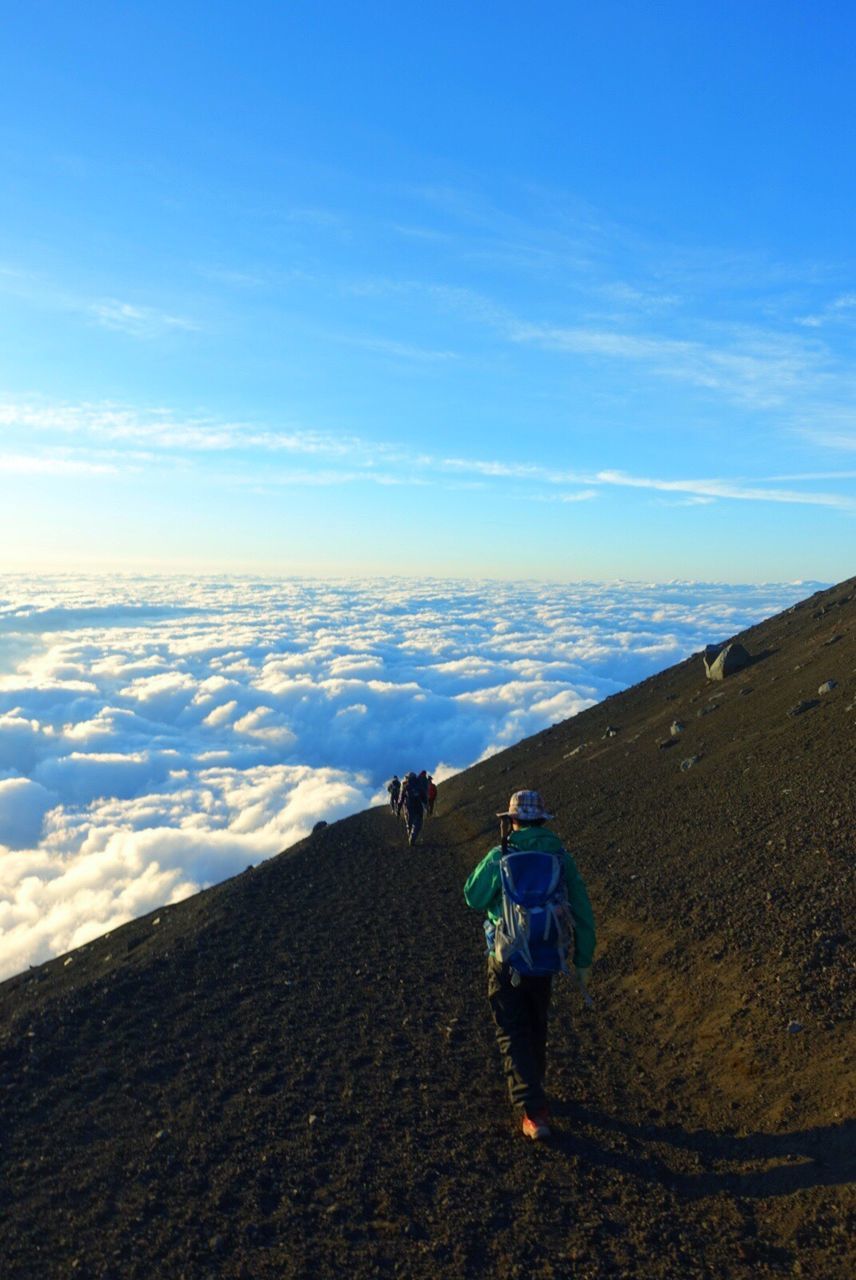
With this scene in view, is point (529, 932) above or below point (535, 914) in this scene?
below

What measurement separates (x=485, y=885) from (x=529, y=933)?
0.49 metres

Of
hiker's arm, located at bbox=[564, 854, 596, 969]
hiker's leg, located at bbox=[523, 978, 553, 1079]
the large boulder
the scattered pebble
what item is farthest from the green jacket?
the large boulder

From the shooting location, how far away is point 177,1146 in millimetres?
6453

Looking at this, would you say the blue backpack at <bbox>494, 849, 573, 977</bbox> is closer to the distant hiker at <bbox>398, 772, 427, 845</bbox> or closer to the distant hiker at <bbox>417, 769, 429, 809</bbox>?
the distant hiker at <bbox>417, 769, 429, 809</bbox>

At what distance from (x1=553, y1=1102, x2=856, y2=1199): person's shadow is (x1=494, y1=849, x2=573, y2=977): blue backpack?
1.38m

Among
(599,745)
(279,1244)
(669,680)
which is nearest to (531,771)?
(599,745)

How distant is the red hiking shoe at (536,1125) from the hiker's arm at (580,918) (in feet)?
4.05

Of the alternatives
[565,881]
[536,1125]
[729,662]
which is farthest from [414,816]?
[729,662]

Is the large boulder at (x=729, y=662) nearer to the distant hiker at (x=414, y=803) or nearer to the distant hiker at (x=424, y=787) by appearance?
the distant hiker at (x=424, y=787)

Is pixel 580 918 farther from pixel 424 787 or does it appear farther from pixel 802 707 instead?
pixel 424 787

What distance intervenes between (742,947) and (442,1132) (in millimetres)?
4699

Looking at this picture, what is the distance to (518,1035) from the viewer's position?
6.20 metres

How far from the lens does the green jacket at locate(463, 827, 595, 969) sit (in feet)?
19.9

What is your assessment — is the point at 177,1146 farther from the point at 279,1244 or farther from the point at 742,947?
the point at 742,947
